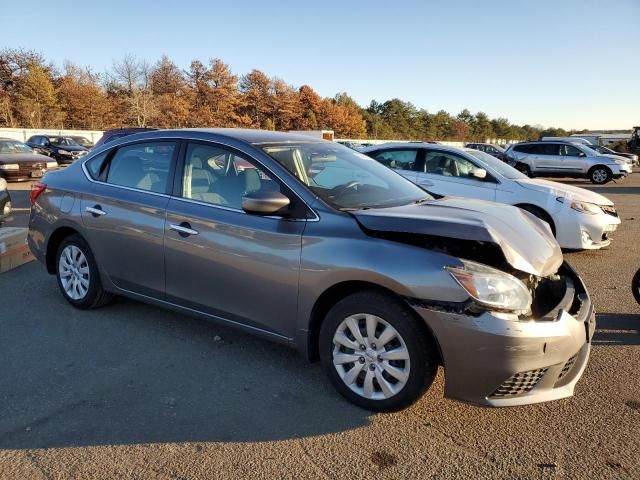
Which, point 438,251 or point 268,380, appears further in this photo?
point 268,380

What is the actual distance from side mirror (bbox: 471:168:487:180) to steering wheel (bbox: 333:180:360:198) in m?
4.51

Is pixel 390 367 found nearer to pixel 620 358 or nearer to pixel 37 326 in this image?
pixel 620 358

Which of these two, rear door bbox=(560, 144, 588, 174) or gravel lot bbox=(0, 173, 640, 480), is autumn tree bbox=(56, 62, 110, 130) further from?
gravel lot bbox=(0, 173, 640, 480)

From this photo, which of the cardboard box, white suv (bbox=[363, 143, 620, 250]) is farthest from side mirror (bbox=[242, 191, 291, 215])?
the cardboard box

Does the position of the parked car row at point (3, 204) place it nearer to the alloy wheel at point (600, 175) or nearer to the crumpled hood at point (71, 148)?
the crumpled hood at point (71, 148)

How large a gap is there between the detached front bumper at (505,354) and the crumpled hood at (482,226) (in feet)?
1.28

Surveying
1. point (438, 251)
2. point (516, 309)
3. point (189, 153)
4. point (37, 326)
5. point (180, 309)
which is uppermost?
point (189, 153)

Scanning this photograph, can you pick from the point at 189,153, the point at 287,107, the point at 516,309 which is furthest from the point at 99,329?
the point at 287,107

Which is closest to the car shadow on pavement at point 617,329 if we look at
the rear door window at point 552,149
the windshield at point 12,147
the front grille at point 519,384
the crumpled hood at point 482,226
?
the crumpled hood at point 482,226

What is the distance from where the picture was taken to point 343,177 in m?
3.83

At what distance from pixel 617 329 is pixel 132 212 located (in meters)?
4.25

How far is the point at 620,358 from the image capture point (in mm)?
→ 3834

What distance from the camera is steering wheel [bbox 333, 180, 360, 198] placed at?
3.53 m

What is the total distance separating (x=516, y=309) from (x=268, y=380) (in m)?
1.68
